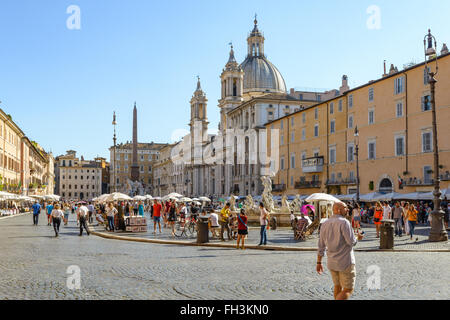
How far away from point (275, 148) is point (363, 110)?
73.2ft

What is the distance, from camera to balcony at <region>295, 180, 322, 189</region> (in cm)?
5497

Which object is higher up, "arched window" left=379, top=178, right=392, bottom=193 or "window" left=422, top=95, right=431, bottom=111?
"window" left=422, top=95, right=431, bottom=111

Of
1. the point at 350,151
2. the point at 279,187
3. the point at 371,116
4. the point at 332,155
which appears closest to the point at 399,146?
the point at 371,116

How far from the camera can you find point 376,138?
4497cm

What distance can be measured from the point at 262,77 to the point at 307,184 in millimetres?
47200

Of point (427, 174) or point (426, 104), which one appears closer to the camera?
point (427, 174)

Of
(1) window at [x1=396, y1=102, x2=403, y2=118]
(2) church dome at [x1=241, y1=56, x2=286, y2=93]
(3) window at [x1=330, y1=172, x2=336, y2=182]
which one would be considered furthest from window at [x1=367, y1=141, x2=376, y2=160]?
(2) church dome at [x1=241, y1=56, x2=286, y2=93]

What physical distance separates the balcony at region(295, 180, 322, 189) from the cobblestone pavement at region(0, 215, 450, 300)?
39.3 m

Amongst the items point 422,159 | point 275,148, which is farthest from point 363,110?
point 275,148

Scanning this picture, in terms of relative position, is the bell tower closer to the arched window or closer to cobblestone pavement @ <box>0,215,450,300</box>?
the arched window

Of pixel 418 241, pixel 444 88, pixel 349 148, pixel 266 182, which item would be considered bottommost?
pixel 418 241

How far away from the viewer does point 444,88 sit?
3706 centimetres

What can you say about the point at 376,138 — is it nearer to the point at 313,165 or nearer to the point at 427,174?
the point at 427,174

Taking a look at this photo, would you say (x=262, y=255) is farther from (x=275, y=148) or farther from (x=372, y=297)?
(x=275, y=148)
